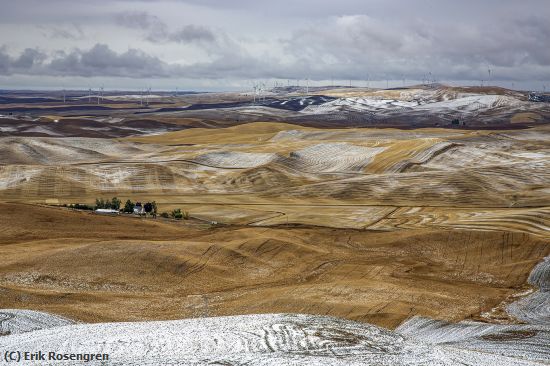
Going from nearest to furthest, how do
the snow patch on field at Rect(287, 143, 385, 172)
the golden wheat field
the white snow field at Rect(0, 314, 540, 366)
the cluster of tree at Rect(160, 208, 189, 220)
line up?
1. the white snow field at Rect(0, 314, 540, 366)
2. the golden wheat field
3. the cluster of tree at Rect(160, 208, 189, 220)
4. the snow patch on field at Rect(287, 143, 385, 172)

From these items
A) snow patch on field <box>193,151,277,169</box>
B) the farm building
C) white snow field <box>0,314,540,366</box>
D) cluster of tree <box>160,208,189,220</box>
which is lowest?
cluster of tree <box>160,208,189,220</box>

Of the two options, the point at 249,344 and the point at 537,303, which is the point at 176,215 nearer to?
the point at 537,303

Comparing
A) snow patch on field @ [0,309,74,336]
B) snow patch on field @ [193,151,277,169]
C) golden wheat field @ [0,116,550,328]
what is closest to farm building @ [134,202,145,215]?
golden wheat field @ [0,116,550,328]

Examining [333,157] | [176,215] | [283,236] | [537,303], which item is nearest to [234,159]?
[333,157]

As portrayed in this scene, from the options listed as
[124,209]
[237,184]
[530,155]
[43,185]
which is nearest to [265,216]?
[124,209]

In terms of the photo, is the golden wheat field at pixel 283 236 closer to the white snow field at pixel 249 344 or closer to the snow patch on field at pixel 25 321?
the snow patch on field at pixel 25 321

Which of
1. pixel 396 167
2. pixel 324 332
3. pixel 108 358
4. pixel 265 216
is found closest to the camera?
pixel 108 358

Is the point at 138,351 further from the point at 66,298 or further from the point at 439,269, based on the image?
the point at 439,269

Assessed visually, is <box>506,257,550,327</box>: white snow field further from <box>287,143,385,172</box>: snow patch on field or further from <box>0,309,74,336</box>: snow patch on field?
<box>287,143,385,172</box>: snow patch on field
